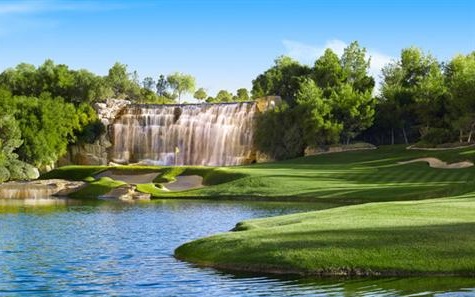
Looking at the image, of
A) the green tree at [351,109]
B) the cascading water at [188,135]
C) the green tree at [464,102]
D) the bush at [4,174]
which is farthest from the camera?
the cascading water at [188,135]

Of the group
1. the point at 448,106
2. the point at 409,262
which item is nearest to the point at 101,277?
the point at 409,262

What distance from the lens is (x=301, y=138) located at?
9512cm

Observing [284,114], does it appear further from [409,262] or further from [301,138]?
[409,262]

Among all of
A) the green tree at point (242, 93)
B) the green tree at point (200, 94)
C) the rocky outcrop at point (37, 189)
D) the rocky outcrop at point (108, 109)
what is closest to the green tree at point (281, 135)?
the rocky outcrop at point (108, 109)

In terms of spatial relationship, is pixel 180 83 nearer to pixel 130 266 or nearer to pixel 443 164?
pixel 443 164

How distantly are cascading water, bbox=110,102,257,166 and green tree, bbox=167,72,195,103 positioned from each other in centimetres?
9137

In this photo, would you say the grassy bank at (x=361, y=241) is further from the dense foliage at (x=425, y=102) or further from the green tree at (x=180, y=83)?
the green tree at (x=180, y=83)

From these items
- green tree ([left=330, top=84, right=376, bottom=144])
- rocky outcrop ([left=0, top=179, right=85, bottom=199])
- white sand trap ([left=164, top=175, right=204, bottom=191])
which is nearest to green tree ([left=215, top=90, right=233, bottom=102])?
green tree ([left=330, top=84, right=376, bottom=144])

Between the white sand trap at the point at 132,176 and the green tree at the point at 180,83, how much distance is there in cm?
11793

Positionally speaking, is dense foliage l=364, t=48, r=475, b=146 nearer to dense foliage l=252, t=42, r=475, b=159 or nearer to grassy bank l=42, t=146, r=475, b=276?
dense foliage l=252, t=42, r=475, b=159

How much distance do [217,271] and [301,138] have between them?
73.9 m

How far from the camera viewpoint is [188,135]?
99438 mm

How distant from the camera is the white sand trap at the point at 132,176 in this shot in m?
73.1

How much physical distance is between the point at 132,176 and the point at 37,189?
10.6 m
